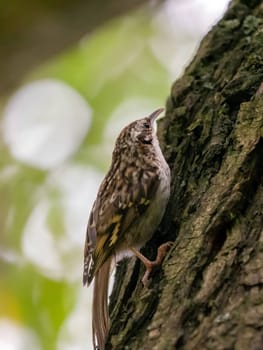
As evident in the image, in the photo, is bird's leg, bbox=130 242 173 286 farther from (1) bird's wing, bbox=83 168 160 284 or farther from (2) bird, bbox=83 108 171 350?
(1) bird's wing, bbox=83 168 160 284

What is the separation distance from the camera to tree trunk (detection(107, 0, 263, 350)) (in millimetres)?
1762

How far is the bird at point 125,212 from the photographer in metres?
2.62

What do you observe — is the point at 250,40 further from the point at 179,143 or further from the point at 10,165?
the point at 10,165

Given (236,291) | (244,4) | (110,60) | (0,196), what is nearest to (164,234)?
(236,291)

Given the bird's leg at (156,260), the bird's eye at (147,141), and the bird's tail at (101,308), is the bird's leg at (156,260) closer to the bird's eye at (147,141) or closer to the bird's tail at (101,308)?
the bird's tail at (101,308)

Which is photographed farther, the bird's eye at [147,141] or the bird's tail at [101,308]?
the bird's eye at [147,141]

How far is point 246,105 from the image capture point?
94.4 inches

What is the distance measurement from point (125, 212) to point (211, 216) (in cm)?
74

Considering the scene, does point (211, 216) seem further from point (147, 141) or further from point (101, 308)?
point (147, 141)

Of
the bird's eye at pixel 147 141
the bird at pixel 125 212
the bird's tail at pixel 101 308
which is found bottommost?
the bird's tail at pixel 101 308

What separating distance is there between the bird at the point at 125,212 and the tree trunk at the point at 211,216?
4 centimetres

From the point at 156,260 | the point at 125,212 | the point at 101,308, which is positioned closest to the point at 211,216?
the point at 156,260

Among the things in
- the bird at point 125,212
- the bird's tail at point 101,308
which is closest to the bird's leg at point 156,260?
the bird at point 125,212

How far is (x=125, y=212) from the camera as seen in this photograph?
110 inches
